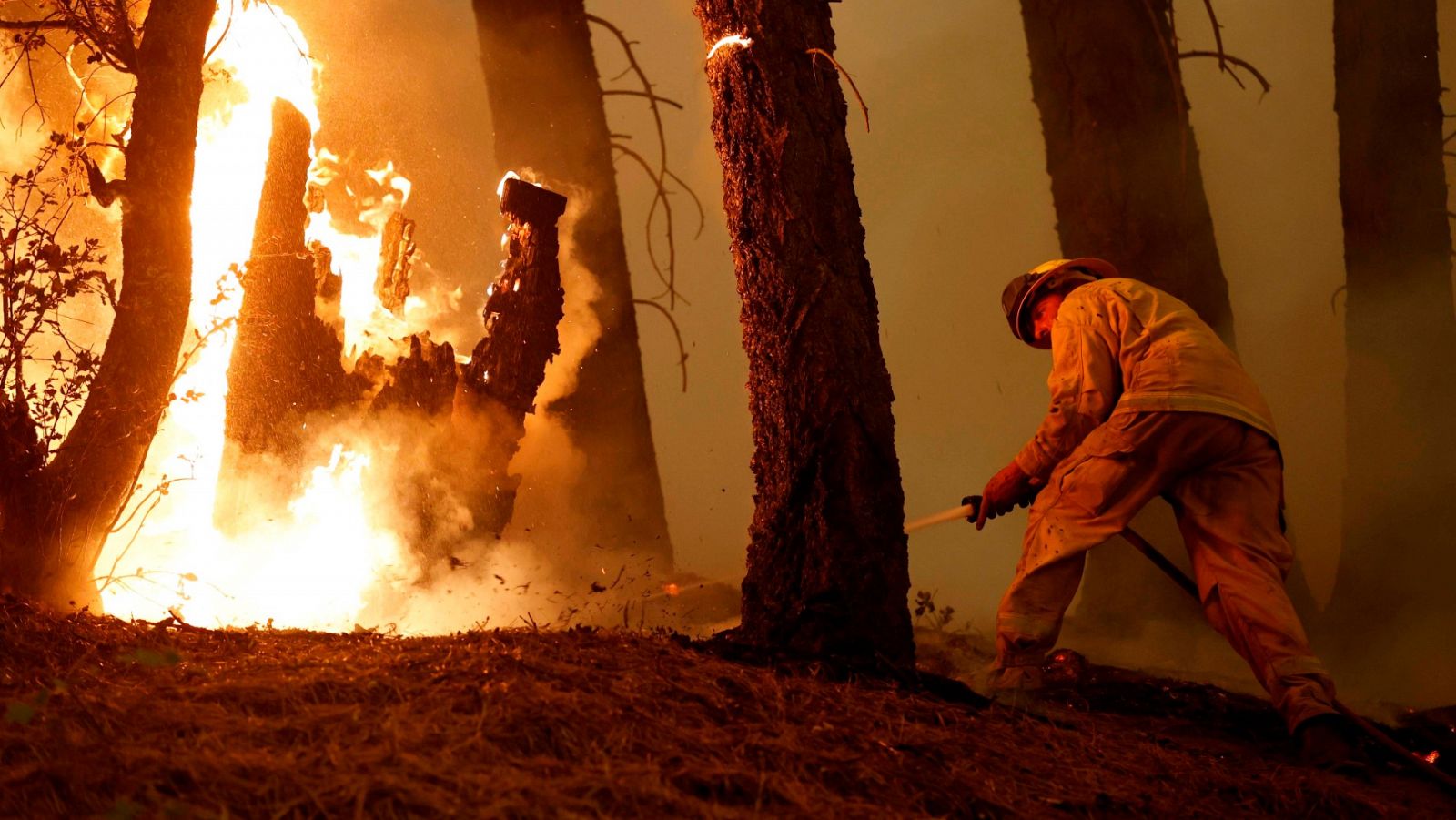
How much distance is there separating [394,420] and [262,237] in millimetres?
1309

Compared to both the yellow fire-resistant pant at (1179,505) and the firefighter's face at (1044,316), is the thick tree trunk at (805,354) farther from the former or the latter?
the firefighter's face at (1044,316)

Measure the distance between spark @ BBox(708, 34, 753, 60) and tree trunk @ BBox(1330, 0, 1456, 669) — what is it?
170 inches

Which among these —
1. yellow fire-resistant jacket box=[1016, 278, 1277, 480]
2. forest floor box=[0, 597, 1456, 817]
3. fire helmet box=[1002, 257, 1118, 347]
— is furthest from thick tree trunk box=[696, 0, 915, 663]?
fire helmet box=[1002, 257, 1118, 347]

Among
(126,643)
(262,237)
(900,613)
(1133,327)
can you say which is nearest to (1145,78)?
(1133,327)

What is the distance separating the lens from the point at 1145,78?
18.8 feet

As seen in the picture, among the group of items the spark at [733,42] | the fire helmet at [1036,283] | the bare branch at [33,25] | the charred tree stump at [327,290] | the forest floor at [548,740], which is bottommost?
the forest floor at [548,740]

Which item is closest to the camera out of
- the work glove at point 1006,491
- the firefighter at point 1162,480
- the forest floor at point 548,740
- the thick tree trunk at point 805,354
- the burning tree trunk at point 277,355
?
the forest floor at point 548,740

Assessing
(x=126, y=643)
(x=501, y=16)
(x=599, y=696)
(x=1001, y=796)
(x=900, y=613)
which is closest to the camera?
(x=1001, y=796)

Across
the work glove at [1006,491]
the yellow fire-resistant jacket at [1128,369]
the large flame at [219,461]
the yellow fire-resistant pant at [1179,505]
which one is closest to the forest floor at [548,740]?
the yellow fire-resistant pant at [1179,505]

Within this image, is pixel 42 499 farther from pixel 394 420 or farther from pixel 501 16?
pixel 501 16

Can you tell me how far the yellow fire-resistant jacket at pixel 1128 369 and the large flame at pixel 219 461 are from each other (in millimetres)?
3871

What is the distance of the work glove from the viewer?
4.12 m

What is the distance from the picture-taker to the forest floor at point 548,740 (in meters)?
1.84

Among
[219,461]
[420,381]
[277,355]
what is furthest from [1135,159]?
[219,461]
